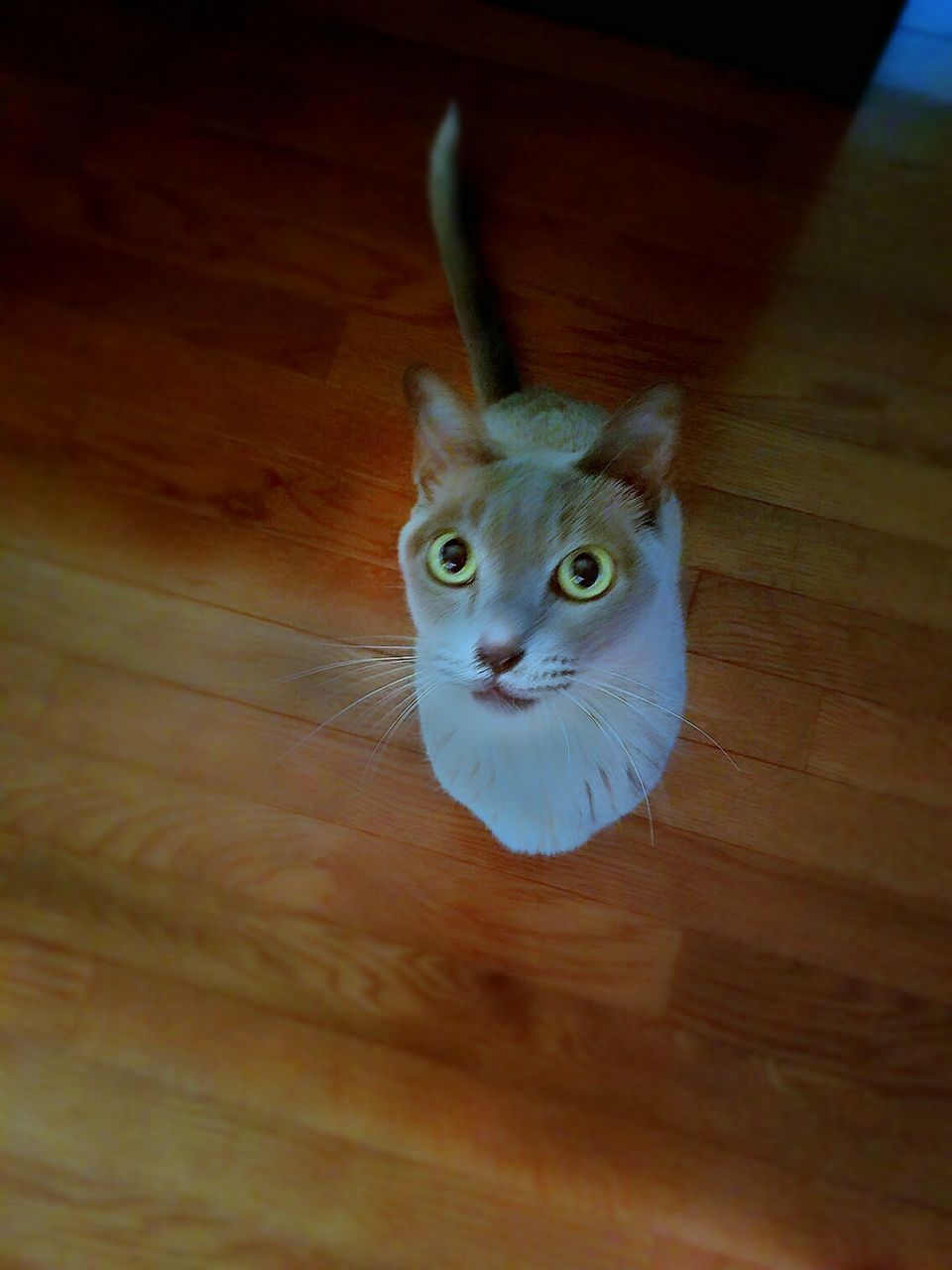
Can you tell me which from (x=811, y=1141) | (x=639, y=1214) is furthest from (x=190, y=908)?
(x=811, y=1141)

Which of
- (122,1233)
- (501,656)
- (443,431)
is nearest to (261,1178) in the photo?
(122,1233)

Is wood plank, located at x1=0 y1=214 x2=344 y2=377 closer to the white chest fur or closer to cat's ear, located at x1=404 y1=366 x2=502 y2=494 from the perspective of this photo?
cat's ear, located at x1=404 y1=366 x2=502 y2=494

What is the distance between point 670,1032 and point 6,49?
3.98 ft

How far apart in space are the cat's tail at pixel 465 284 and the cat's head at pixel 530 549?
0.34 ft

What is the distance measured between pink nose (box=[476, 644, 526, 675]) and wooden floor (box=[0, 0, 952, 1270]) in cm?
17

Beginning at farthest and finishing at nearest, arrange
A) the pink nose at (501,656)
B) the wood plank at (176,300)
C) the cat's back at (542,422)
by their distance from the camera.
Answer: the wood plank at (176,300) < the cat's back at (542,422) < the pink nose at (501,656)

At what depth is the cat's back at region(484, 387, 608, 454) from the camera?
73cm

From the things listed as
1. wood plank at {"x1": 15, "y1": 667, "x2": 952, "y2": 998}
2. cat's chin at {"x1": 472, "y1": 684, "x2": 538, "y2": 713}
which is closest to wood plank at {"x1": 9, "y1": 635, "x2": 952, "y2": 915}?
wood plank at {"x1": 15, "y1": 667, "x2": 952, "y2": 998}

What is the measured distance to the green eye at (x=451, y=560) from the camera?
0.66 meters

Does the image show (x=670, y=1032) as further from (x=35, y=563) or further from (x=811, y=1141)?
(x=35, y=563)

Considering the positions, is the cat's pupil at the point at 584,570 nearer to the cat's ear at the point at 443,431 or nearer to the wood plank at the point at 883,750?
the cat's ear at the point at 443,431

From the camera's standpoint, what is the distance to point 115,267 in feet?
2.87

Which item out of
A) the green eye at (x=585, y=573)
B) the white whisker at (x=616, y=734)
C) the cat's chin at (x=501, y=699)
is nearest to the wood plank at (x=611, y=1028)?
the white whisker at (x=616, y=734)

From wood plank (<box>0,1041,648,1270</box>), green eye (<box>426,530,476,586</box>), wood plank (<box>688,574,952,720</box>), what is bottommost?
wood plank (<box>0,1041,648,1270</box>)
